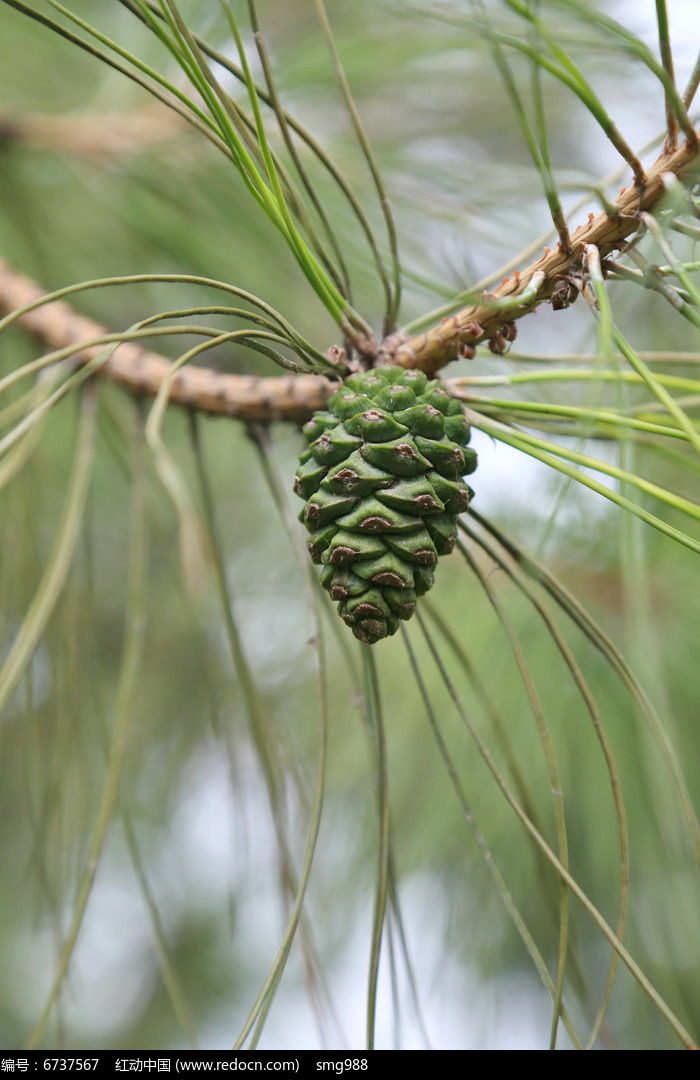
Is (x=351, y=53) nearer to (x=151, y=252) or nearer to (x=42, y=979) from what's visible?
(x=151, y=252)

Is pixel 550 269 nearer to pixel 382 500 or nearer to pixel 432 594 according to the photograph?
pixel 382 500

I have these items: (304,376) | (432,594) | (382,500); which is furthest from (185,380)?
(432,594)

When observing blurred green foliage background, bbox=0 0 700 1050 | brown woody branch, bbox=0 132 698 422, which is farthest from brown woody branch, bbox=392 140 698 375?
blurred green foliage background, bbox=0 0 700 1050

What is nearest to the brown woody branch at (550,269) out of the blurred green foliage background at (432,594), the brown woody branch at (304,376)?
the brown woody branch at (304,376)

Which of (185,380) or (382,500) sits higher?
(185,380)

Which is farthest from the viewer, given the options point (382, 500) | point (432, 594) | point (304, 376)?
point (432, 594)

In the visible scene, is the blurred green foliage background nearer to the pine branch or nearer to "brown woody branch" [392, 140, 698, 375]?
the pine branch

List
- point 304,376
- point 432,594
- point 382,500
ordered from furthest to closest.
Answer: point 432,594 → point 304,376 → point 382,500
